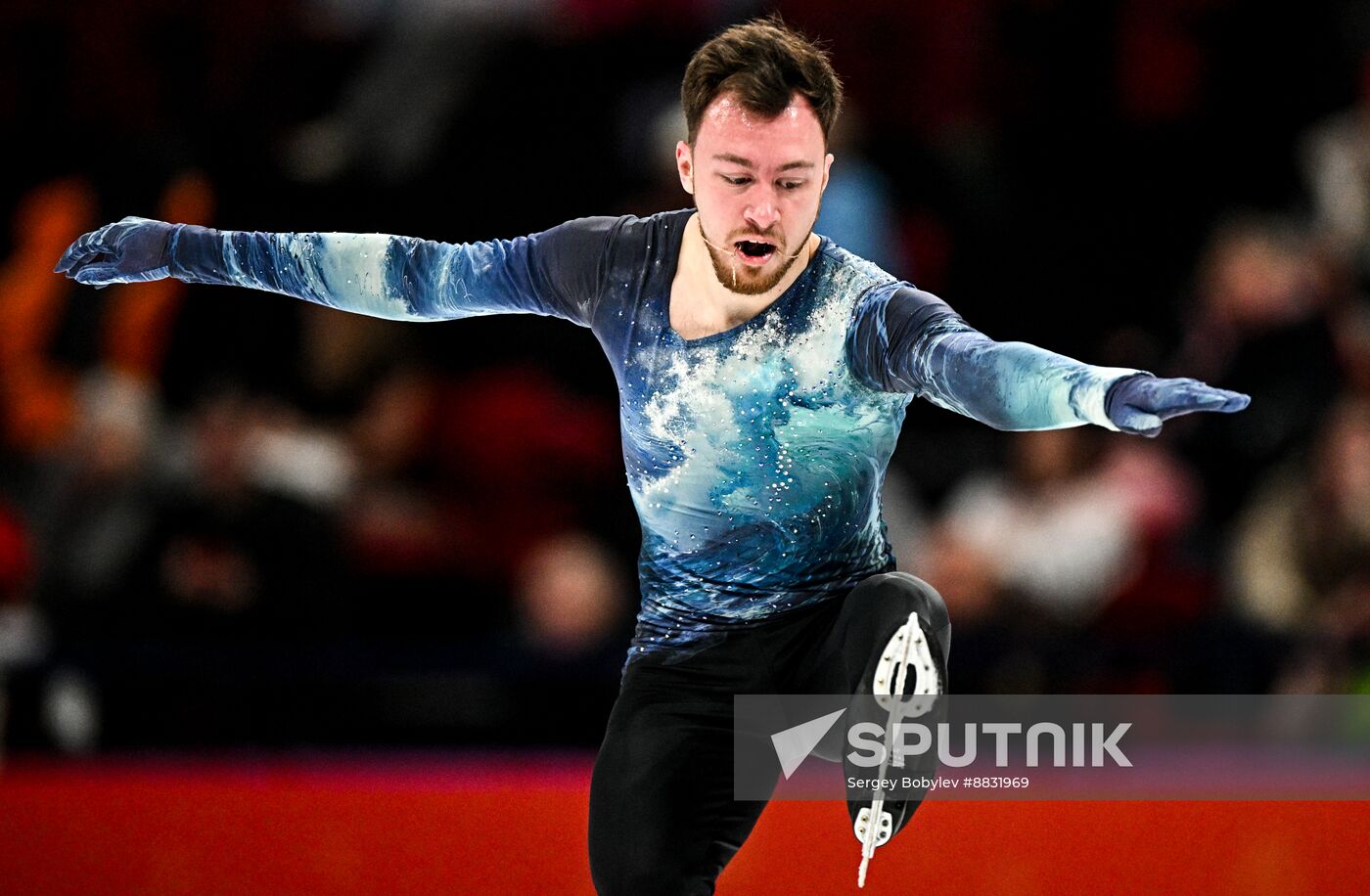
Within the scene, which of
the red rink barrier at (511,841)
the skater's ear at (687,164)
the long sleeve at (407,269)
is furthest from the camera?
the red rink barrier at (511,841)

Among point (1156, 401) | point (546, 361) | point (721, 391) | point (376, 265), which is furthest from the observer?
point (546, 361)

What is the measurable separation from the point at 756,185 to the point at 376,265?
0.86 m

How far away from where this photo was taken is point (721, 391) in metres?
3.36

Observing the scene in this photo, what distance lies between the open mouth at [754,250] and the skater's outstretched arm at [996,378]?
0.21 metres

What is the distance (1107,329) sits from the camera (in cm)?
661

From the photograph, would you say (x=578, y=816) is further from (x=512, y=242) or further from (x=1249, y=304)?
(x=1249, y=304)

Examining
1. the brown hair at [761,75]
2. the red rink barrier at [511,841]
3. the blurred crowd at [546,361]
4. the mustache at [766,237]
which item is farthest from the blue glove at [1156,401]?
the blurred crowd at [546,361]

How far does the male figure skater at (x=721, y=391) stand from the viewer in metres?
3.24

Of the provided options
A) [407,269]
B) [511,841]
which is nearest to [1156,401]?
[407,269]

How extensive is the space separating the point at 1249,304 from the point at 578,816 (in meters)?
3.41

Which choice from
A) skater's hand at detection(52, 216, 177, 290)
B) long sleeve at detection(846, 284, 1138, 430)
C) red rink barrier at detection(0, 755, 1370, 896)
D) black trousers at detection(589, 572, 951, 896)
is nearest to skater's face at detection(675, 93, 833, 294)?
long sleeve at detection(846, 284, 1138, 430)

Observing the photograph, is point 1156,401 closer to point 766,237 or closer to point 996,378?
point 996,378

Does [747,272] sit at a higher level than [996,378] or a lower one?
higher

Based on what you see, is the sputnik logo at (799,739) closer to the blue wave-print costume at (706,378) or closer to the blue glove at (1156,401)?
the blue wave-print costume at (706,378)
